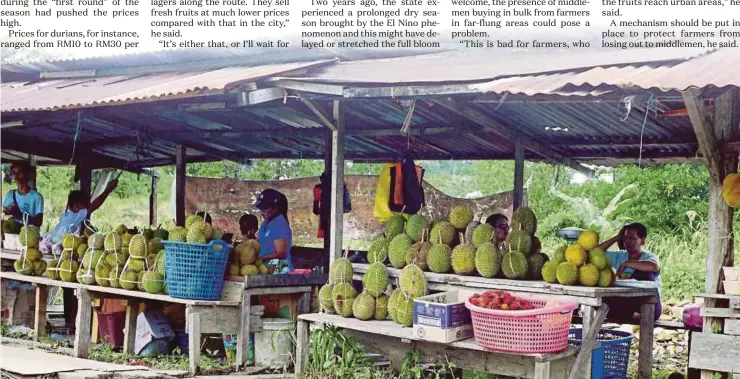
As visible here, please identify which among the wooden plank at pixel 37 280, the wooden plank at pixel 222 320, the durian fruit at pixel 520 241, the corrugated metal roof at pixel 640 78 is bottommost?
the wooden plank at pixel 222 320

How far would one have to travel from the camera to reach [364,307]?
5.23m

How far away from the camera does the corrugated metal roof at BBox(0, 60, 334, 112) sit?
5.32 metres

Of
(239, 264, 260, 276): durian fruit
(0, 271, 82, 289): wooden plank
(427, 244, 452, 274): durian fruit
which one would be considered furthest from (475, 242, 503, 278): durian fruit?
(0, 271, 82, 289): wooden plank

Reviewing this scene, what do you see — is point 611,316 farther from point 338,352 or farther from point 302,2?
point 302,2

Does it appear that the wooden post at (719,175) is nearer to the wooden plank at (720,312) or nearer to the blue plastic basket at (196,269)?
the wooden plank at (720,312)

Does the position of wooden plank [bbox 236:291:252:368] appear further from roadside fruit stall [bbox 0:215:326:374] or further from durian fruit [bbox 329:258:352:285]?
durian fruit [bbox 329:258:352:285]

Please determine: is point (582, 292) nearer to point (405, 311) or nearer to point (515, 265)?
point (515, 265)

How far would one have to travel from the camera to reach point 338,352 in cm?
545

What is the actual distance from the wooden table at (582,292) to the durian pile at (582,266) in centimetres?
6

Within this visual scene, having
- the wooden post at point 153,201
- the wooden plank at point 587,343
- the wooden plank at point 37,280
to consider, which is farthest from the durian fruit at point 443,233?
the wooden post at point 153,201

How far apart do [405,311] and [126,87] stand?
11.4 feet

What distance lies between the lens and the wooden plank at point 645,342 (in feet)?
16.9

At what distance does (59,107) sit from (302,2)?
2228 mm

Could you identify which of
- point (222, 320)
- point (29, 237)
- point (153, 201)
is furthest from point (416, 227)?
point (153, 201)
